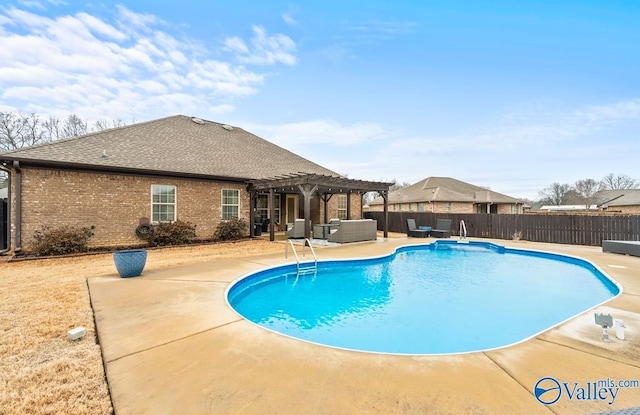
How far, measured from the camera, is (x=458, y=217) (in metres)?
16.5

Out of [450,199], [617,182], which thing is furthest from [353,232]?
[617,182]

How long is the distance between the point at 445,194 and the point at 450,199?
92cm

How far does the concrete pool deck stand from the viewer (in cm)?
212

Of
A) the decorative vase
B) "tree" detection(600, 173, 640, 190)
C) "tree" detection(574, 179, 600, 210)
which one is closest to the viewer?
the decorative vase

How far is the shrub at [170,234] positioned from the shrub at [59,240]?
191 cm

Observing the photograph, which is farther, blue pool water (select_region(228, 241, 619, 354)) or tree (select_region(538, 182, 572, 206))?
tree (select_region(538, 182, 572, 206))

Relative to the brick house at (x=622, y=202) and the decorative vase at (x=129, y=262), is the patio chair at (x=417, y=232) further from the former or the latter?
the brick house at (x=622, y=202)

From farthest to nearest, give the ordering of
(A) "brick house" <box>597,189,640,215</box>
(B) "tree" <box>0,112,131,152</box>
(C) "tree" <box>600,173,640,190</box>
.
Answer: (C) "tree" <box>600,173,640,190</box> → (A) "brick house" <box>597,189,640,215</box> → (B) "tree" <box>0,112,131,152</box>

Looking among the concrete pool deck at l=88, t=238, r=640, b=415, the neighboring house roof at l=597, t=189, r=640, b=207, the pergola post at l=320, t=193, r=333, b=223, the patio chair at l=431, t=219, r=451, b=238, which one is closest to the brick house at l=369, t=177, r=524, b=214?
the patio chair at l=431, t=219, r=451, b=238

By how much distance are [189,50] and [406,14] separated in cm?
864

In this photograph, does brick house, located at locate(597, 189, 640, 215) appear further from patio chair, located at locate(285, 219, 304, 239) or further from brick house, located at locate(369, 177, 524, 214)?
patio chair, located at locate(285, 219, 304, 239)

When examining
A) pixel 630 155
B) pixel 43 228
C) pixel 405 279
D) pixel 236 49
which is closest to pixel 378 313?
pixel 405 279

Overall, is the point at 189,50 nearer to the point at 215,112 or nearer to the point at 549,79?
the point at 215,112

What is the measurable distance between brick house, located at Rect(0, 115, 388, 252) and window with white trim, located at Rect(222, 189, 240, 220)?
0.04m
